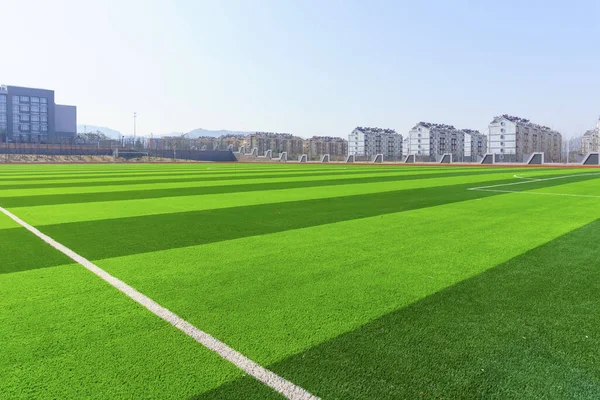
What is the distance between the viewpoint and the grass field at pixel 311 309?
2.86 m

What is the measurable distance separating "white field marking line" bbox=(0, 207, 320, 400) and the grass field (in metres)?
0.07

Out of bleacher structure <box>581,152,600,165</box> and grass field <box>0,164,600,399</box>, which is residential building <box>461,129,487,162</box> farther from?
grass field <box>0,164,600,399</box>

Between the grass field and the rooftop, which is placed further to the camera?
the rooftop

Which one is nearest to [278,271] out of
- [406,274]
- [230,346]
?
[406,274]

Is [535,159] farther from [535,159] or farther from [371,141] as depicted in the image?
[371,141]

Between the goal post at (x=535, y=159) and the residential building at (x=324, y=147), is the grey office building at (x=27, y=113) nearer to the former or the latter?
the residential building at (x=324, y=147)

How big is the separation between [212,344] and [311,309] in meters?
1.06

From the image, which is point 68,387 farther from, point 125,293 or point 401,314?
point 401,314

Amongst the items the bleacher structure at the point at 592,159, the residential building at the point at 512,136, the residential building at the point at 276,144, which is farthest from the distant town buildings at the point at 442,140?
the bleacher structure at the point at 592,159

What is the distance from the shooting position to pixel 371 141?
470ft

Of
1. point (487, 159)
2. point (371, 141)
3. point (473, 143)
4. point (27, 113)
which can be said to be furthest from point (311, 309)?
point (473, 143)

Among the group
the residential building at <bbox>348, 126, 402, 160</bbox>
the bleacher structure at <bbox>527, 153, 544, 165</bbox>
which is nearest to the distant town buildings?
the residential building at <bbox>348, 126, 402, 160</bbox>

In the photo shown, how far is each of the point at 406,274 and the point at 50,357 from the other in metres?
3.67

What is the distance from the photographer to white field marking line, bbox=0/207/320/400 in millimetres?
2756
